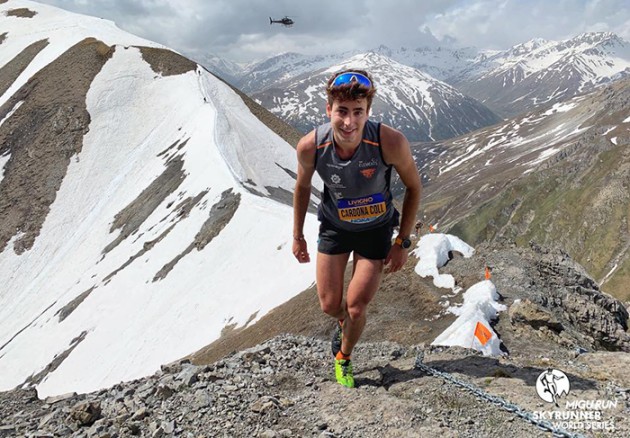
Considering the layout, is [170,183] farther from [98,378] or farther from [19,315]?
[98,378]

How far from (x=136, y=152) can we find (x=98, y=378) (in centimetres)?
5088

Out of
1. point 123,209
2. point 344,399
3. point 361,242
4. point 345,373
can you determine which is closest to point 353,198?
point 361,242

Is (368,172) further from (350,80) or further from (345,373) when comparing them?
(345,373)

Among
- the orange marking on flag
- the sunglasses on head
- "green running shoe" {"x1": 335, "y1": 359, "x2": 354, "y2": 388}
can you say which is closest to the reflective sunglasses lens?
the sunglasses on head

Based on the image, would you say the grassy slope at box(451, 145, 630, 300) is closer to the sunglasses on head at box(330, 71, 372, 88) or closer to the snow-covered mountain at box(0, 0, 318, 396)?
the snow-covered mountain at box(0, 0, 318, 396)

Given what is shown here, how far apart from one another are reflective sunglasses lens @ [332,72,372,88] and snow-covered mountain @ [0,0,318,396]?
21.6 m

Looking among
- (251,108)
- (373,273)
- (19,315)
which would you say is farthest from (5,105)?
(373,273)

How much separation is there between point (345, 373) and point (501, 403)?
2562 millimetres

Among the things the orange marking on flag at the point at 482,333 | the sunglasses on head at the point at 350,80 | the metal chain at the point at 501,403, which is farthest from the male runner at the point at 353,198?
the orange marking on flag at the point at 482,333

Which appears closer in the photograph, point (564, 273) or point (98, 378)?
point (564, 273)

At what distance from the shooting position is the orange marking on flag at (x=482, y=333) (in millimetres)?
12914

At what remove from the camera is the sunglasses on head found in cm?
634

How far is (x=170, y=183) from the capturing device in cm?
5519

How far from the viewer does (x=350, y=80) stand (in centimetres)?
634
